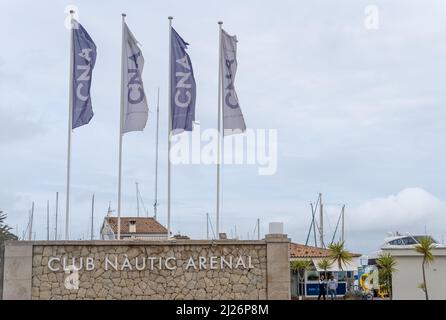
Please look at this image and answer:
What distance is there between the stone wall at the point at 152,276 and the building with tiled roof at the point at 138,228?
109 feet

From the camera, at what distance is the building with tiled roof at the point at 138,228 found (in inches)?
2397

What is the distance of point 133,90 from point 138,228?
3950 cm

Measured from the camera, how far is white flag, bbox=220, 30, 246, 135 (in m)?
27.0

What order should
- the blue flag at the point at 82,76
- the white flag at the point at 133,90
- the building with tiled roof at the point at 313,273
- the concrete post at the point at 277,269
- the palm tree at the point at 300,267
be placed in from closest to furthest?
1. the concrete post at the point at 277,269
2. the blue flag at the point at 82,76
3. the white flag at the point at 133,90
4. the palm tree at the point at 300,267
5. the building with tiled roof at the point at 313,273

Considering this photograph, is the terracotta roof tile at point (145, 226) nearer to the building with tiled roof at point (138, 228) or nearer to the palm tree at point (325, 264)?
the building with tiled roof at point (138, 228)

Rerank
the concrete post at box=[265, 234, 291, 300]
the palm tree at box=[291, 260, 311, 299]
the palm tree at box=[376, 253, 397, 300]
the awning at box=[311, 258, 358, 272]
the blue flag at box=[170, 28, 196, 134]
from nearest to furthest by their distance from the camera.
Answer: the concrete post at box=[265, 234, 291, 300] → the blue flag at box=[170, 28, 196, 134] → the palm tree at box=[376, 253, 397, 300] → the palm tree at box=[291, 260, 311, 299] → the awning at box=[311, 258, 358, 272]

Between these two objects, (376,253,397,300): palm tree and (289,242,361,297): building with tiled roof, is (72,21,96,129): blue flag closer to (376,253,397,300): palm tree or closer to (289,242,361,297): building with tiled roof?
(376,253,397,300): palm tree

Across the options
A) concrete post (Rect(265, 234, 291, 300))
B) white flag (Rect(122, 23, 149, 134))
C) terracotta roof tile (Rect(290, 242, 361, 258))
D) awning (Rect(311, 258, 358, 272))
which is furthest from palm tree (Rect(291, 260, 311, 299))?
white flag (Rect(122, 23, 149, 134))

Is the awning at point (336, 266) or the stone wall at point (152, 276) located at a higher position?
the awning at point (336, 266)

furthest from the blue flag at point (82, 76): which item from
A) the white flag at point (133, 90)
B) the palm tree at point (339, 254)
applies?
the palm tree at point (339, 254)

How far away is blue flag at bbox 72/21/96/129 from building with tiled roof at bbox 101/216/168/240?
107 ft
